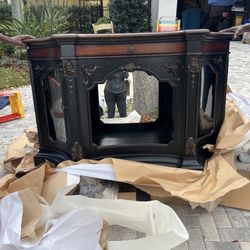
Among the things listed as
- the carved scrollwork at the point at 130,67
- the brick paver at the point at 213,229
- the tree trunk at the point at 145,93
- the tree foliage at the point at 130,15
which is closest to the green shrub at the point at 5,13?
the tree foliage at the point at 130,15

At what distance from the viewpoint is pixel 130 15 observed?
9.31 m

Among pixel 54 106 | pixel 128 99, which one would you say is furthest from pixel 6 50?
pixel 54 106

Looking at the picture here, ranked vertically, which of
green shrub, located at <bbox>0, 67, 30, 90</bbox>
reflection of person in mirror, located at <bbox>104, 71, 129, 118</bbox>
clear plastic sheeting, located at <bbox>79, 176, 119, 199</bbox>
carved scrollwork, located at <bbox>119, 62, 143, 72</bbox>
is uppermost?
carved scrollwork, located at <bbox>119, 62, 143, 72</bbox>

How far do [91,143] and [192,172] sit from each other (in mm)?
690

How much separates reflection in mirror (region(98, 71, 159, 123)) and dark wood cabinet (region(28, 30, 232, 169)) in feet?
1.45

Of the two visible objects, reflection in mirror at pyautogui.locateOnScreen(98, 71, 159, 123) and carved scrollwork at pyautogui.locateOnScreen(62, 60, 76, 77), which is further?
reflection in mirror at pyautogui.locateOnScreen(98, 71, 159, 123)

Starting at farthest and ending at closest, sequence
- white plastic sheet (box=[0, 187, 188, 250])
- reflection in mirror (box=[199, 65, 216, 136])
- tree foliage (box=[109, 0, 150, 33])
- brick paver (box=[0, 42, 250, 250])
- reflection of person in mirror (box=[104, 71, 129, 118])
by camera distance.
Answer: tree foliage (box=[109, 0, 150, 33]) < reflection of person in mirror (box=[104, 71, 129, 118]) < reflection in mirror (box=[199, 65, 216, 136]) < brick paver (box=[0, 42, 250, 250]) < white plastic sheet (box=[0, 187, 188, 250])

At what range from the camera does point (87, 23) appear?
1224 centimetres

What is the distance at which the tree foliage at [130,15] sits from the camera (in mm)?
9227

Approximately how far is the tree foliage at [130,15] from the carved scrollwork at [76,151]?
25.2ft

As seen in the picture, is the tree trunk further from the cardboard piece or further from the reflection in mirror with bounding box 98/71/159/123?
the cardboard piece

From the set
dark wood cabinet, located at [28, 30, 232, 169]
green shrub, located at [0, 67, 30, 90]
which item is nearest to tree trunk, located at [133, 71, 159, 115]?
dark wood cabinet, located at [28, 30, 232, 169]

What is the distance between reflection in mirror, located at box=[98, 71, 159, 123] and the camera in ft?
9.45

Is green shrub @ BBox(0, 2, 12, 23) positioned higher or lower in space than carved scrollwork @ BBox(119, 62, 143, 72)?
lower
